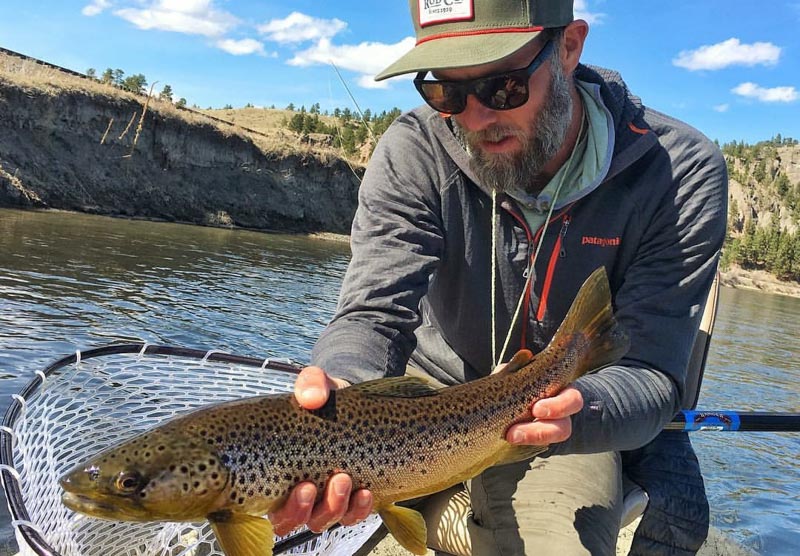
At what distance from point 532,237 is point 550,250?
4.4 inches

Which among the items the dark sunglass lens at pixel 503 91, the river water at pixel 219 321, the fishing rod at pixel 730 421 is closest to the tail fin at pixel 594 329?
Result: the dark sunglass lens at pixel 503 91

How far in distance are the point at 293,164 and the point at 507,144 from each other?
1946 inches

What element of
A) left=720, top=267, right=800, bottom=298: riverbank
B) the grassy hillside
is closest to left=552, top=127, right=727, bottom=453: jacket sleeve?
left=720, top=267, right=800, bottom=298: riverbank

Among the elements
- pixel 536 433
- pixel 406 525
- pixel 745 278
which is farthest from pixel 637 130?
pixel 745 278

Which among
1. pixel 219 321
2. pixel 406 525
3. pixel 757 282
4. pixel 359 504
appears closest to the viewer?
pixel 359 504

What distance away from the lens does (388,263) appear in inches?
124

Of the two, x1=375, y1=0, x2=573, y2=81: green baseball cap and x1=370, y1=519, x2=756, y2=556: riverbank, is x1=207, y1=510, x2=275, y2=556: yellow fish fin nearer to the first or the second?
x1=375, y1=0, x2=573, y2=81: green baseball cap

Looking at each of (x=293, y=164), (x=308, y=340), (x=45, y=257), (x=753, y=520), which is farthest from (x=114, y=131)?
(x=753, y=520)

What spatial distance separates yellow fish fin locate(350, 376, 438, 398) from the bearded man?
0.87ft

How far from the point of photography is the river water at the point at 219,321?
814cm

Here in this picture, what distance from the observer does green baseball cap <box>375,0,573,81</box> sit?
9.41 ft

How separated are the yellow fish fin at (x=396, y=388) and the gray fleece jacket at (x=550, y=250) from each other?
16.7 inches

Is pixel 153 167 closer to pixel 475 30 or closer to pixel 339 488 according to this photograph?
pixel 475 30

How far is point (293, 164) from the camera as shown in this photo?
5119 cm
